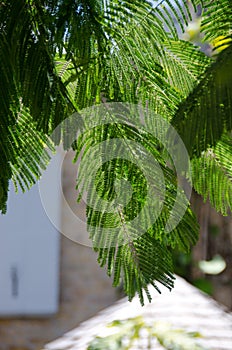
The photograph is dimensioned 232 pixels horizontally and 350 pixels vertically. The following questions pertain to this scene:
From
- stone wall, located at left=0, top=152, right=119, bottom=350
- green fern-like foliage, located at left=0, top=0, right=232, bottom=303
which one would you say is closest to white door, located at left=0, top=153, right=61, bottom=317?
stone wall, located at left=0, top=152, right=119, bottom=350

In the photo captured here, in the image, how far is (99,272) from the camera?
13.7 ft

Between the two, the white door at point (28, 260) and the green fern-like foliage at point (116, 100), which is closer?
the green fern-like foliage at point (116, 100)

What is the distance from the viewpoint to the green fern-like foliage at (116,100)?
2.28 feet

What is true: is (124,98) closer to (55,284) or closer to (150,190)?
(150,190)

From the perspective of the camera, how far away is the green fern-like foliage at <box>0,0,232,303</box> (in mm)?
695

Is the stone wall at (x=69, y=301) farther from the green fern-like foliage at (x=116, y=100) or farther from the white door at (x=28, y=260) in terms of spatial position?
the green fern-like foliage at (x=116, y=100)

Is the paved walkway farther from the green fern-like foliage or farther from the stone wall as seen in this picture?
the stone wall

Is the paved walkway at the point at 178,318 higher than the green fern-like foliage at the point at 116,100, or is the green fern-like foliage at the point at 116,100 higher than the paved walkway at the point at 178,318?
the green fern-like foliage at the point at 116,100

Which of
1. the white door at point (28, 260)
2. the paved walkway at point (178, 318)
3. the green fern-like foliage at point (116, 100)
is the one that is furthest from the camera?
the white door at point (28, 260)

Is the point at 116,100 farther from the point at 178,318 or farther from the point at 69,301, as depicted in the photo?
the point at 69,301

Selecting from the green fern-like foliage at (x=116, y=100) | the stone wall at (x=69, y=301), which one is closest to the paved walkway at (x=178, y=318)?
the green fern-like foliage at (x=116, y=100)

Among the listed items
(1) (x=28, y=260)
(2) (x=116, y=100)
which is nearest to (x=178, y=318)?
(2) (x=116, y=100)

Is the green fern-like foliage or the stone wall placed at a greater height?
the green fern-like foliage

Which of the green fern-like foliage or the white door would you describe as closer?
the green fern-like foliage
